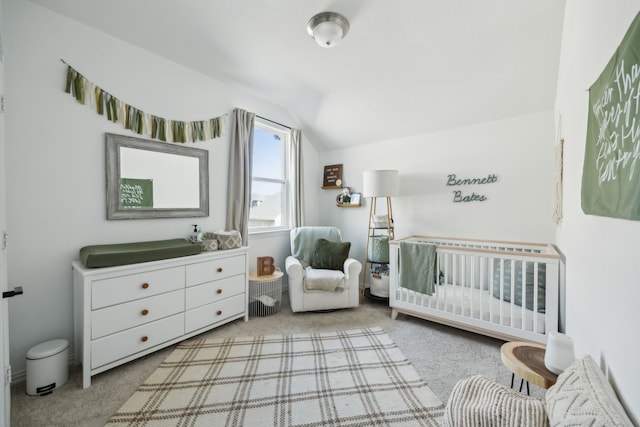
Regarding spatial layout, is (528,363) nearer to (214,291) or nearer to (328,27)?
(214,291)

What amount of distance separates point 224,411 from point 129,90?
8.17 feet

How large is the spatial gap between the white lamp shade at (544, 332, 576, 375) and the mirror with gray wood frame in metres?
2.74

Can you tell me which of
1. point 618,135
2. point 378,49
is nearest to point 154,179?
point 378,49

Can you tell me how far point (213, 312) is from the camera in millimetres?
2256

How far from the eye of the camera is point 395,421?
1339 mm

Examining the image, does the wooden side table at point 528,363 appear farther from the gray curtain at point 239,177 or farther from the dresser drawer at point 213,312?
the gray curtain at point 239,177

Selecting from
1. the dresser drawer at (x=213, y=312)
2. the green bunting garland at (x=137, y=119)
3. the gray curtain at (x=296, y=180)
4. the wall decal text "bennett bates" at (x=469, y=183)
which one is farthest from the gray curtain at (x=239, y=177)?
the wall decal text "bennett bates" at (x=469, y=183)

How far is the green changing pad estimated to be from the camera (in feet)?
5.37

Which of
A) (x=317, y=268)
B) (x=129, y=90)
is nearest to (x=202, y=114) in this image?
(x=129, y=90)

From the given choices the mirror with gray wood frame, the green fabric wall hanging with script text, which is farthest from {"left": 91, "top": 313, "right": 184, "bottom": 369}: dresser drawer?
the green fabric wall hanging with script text

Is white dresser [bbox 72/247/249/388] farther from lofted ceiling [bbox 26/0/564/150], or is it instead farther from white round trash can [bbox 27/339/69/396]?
lofted ceiling [bbox 26/0/564/150]

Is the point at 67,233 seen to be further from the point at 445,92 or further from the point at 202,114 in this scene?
the point at 445,92

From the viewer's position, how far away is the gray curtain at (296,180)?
353cm

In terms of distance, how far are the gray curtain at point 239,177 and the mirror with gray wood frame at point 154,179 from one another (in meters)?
0.27
